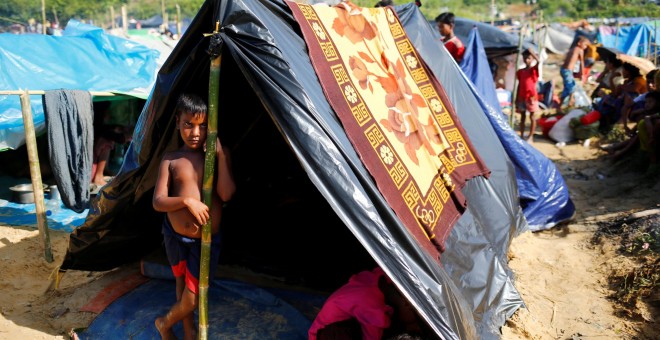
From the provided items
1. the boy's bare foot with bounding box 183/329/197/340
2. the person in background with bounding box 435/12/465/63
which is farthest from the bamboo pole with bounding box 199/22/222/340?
the person in background with bounding box 435/12/465/63

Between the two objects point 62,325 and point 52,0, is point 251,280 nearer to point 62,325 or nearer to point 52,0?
point 62,325

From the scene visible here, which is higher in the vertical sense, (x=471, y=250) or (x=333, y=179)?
(x=333, y=179)

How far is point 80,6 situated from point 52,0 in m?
1.36

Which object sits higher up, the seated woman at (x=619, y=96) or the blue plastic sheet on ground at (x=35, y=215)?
the seated woman at (x=619, y=96)

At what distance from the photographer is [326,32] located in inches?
137

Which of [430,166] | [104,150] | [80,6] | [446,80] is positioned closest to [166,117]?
[430,166]

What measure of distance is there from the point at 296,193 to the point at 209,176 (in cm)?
193

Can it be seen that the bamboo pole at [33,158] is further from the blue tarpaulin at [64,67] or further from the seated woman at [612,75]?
the seated woman at [612,75]

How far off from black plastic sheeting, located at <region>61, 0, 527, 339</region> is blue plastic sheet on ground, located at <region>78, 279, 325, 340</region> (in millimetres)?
282

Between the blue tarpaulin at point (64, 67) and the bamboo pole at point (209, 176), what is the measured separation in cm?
375

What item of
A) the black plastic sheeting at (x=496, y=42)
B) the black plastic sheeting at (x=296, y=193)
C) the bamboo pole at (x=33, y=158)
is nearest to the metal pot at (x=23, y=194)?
the bamboo pole at (x=33, y=158)

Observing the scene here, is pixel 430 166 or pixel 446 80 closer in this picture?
pixel 430 166

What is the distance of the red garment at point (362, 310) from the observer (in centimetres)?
300

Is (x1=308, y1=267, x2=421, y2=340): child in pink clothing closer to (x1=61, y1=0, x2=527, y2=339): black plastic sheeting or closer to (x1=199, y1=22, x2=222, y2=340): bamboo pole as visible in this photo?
(x1=61, y1=0, x2=527, y2=339): black plastic sheeting
